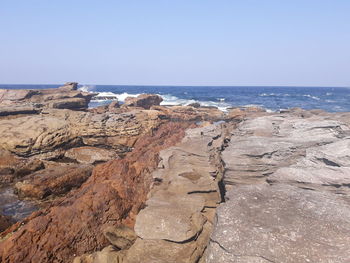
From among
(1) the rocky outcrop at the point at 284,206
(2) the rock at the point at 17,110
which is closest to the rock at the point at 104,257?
(1) the rocky outcrop at the point at 284,206

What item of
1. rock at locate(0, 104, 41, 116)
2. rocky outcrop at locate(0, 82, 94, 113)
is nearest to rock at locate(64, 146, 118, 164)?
rock at locate(0, 104, 41, 116)

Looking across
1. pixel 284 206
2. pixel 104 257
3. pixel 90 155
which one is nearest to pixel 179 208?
pixel 104 257

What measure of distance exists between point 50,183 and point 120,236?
3465 millimetres

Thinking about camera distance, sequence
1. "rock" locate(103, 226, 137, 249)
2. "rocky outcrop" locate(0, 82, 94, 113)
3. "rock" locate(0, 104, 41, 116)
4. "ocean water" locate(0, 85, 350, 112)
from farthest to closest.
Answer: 1. "ocean water" locate(0, 85, 350, 112)
2. "rocky outcrop" locate(0, 82, 94, 113)
3. "rock" locate(0, 104, 41, 116)
4. "rock" locate(103, 226, 137, 249)

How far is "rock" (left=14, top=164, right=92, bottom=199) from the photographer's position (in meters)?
6.48

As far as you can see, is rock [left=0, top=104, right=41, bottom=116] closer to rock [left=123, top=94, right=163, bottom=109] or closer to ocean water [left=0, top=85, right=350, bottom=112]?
rock [left=123, top=94, right=163, bottom=109]

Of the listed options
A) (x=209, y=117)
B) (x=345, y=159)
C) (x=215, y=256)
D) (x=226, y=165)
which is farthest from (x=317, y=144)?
(x=209, y=117)

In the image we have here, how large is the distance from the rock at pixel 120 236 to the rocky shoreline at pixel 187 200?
0.02 meters

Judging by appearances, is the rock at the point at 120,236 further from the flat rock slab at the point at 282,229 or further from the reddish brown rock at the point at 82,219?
the flat rock slab at the point at 282,229

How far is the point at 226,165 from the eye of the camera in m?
5.75

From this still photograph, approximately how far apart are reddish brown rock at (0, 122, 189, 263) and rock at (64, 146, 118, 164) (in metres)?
3.08

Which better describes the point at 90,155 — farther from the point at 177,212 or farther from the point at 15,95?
the point at 15,95

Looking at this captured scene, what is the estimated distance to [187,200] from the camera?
15.0 feet

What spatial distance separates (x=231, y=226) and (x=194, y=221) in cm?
76
